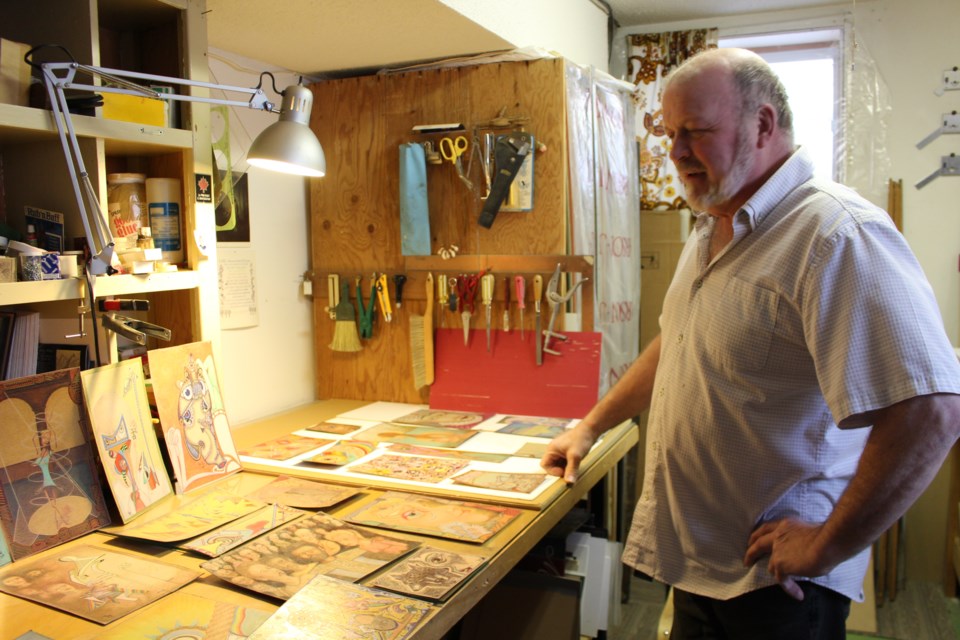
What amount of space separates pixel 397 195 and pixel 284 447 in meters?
0.99

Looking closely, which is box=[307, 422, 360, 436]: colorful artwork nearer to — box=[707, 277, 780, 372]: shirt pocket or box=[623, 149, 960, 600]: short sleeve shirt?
box=[623, 149, 960, 600]: short sleeve shirt

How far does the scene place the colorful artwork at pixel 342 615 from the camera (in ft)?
3.71

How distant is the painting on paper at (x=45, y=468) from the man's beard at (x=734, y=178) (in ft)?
4.17

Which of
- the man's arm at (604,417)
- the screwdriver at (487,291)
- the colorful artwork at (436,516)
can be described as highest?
the screwdriver at (487,291)

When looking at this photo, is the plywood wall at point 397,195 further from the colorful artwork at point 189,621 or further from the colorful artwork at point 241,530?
the colorful artwork at point 189,621

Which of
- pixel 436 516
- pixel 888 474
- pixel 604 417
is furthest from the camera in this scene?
pixel 604 417

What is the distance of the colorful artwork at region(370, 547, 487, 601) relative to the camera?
1282 mm

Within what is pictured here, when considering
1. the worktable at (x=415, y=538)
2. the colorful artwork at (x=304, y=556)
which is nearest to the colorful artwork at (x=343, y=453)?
the worktable at (x=415, y=538)

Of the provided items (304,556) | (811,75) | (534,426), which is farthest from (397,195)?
(811,75)

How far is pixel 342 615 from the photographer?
46.4 inches

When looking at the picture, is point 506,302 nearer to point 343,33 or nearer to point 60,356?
point 343,33

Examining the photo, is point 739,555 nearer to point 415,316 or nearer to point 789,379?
point 789,379

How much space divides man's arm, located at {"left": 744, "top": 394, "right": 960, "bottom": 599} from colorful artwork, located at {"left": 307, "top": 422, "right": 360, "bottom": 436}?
55.0 inches

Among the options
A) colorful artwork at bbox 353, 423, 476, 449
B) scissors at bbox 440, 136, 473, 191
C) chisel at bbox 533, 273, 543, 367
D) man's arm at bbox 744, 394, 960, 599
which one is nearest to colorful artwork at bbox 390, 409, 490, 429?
colorful artwork at bbox 353, 423, 476, 449
